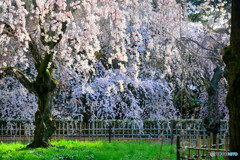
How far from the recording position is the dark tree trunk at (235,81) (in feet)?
15.4

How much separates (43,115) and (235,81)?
7.85m

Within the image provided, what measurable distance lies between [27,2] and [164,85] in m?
7.84

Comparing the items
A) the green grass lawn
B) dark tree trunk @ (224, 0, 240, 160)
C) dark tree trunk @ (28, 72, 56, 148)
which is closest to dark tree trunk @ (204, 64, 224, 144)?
the green grass lawn

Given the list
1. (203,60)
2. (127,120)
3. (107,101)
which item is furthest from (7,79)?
(203,60)

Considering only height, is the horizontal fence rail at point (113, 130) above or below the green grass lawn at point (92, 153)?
above

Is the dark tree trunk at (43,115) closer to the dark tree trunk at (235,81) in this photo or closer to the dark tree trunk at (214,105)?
the dark tree trunk at (214,105)

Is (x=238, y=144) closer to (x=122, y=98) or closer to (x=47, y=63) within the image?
(x=47, y=63)

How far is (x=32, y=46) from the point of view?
11.1 metres

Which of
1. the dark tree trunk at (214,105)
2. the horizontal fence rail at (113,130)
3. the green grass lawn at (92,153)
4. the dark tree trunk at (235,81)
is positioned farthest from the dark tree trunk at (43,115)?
the dark tree trunk at (235,81)

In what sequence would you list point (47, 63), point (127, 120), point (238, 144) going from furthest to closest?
point (127, 120) < point (47, 63) < point (238, 144)

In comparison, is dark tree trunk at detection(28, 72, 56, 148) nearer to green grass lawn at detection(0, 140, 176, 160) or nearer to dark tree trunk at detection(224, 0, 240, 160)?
green grass lawn at detection(0, 140, 176, 160)

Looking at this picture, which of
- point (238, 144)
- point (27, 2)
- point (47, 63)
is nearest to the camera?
point (238, 144)

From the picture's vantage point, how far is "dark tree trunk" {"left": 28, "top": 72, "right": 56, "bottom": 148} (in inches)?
436

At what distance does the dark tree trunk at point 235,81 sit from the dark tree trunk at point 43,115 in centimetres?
757
